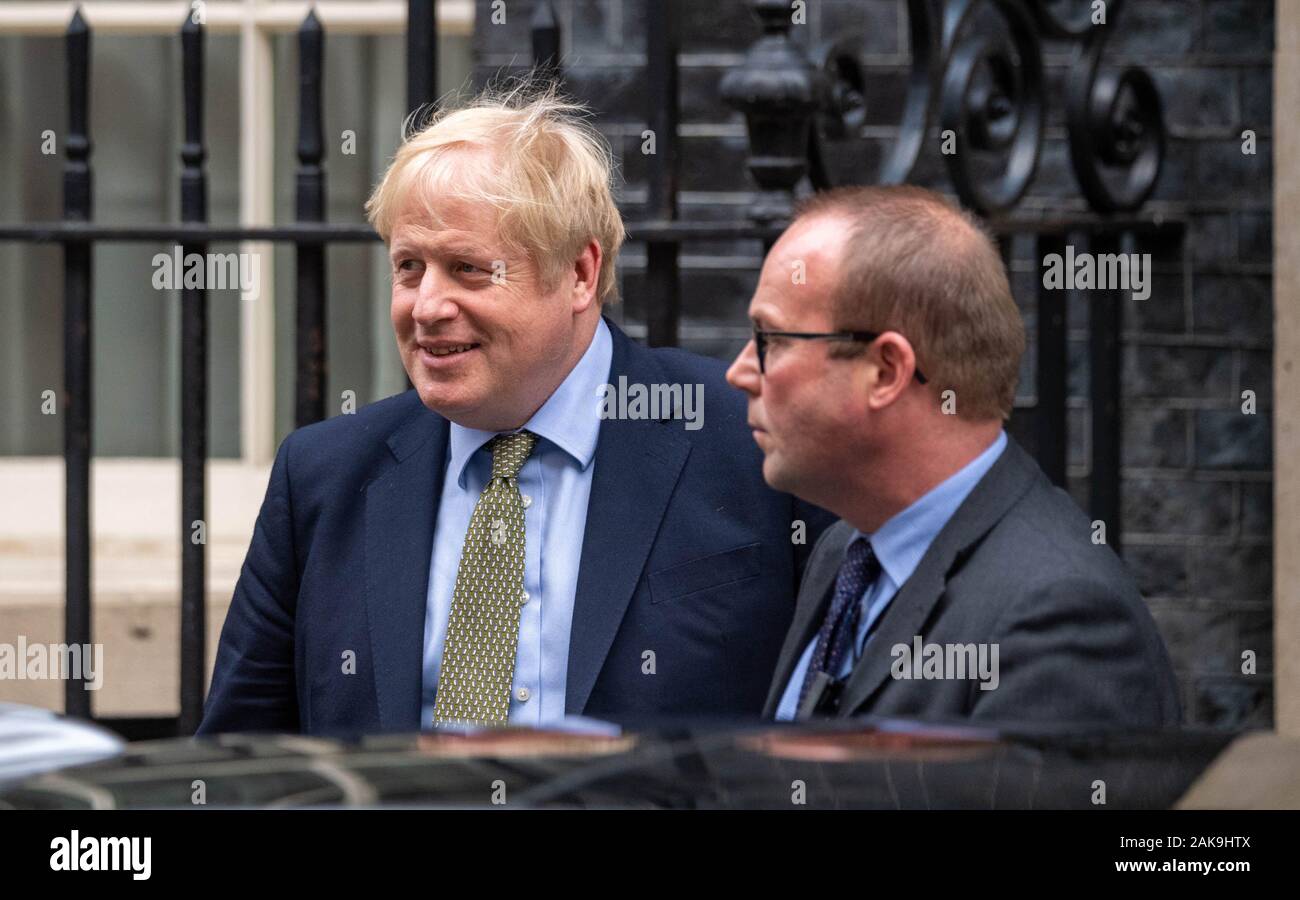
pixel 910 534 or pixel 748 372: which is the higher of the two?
pixel 748 372

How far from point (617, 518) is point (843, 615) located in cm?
59

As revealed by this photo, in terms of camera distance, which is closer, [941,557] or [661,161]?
[941,557]

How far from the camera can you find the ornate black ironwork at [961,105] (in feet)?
11.9

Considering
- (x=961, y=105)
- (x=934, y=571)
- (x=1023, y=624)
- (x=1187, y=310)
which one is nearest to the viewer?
(x=1023, y=624)

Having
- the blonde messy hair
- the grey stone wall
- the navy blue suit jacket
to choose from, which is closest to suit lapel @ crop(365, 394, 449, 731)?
the navy blue suit jacket

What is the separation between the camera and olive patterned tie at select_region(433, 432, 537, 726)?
2863mm

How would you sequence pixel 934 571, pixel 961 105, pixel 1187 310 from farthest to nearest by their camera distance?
pixel 1187 310 < pixel 961 105 < pixel 934 571

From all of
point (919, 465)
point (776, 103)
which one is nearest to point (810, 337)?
point (919, 465)

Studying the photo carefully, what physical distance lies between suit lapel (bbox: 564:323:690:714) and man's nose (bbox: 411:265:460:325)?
0.36m

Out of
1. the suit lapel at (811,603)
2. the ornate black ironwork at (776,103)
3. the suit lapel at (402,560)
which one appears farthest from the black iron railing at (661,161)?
the suit lapel at (811,603)

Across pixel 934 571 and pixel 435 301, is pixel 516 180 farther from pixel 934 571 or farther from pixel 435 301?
pixel 934 571

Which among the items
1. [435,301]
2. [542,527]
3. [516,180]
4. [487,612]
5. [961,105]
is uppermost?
[961,105]

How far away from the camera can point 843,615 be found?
2.52 m
